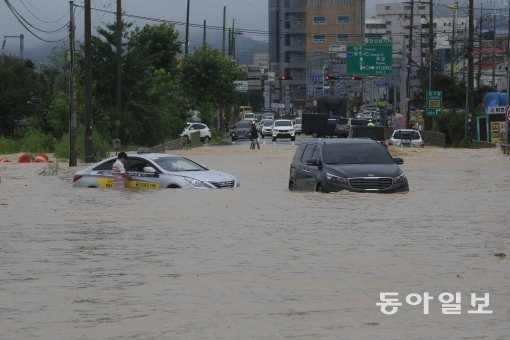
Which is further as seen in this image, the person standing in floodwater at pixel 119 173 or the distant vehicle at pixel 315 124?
the distant vehicle at pixel 315 124

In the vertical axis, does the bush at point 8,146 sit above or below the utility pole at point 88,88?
below

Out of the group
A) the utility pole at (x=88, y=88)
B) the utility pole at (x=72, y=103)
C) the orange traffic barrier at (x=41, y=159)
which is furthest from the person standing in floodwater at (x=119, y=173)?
the orange traffic barrier at (x=41, y=159)

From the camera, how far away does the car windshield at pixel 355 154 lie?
25.5 m

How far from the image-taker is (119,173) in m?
27.6

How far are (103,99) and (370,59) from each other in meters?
29.3

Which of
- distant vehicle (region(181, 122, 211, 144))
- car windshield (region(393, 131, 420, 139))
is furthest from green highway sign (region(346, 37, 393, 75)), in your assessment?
car windshield (region(393, 131, 420, 139))

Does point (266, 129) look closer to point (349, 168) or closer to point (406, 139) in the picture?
point (406, 139)

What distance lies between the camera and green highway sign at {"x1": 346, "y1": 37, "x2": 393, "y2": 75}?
83438 mm

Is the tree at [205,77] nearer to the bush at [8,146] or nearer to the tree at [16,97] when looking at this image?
the tree at [16,97]

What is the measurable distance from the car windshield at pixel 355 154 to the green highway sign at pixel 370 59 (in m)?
57.9

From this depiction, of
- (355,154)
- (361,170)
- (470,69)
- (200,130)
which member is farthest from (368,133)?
(361,170)

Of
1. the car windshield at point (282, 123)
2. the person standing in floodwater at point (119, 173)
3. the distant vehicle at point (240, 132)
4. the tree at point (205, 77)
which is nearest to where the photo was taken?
the person standing in floodwater at point (119, 173)

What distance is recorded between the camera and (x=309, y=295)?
1188 centimetres

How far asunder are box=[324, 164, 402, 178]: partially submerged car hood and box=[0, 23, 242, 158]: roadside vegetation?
2537 cm
